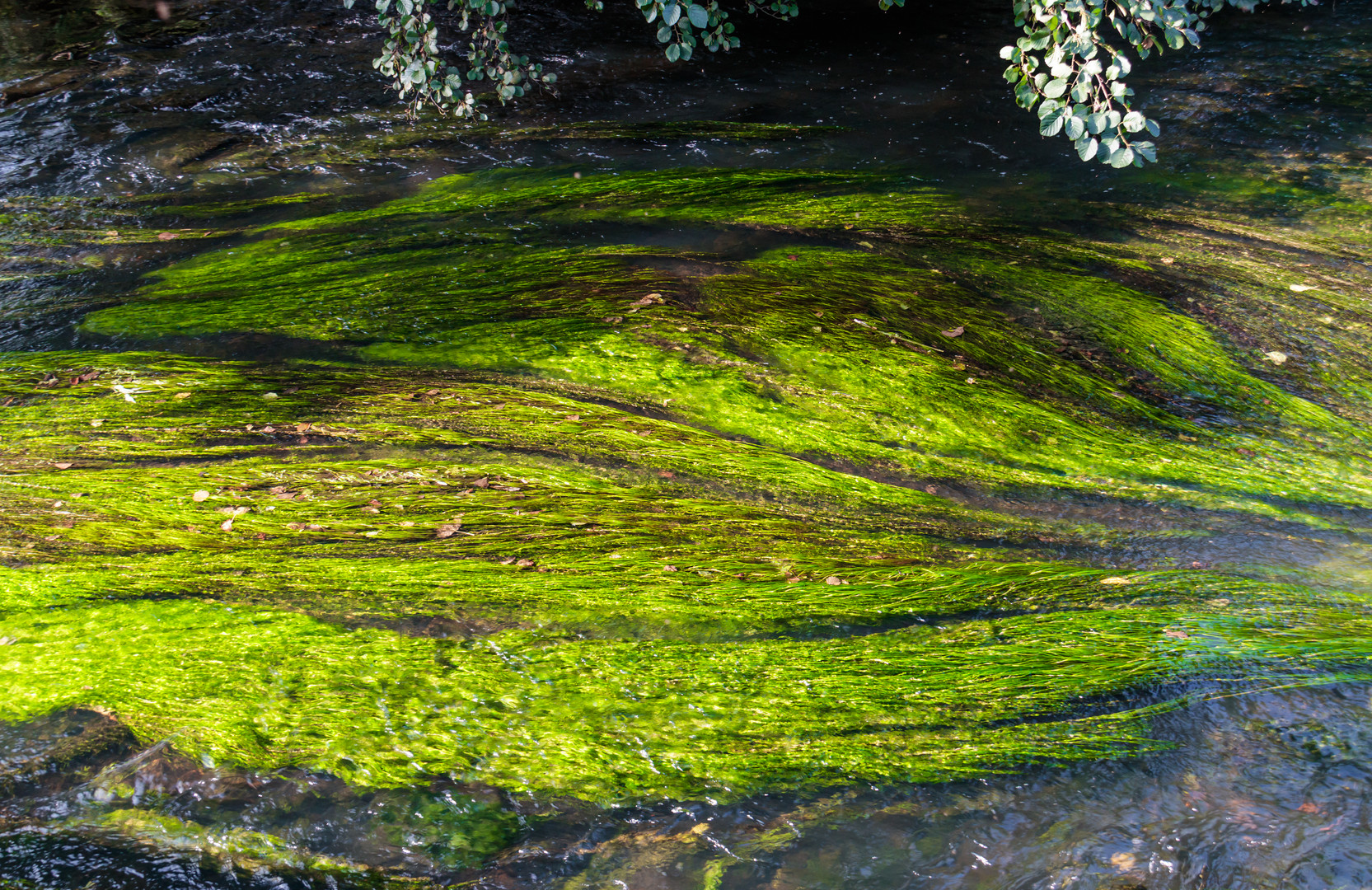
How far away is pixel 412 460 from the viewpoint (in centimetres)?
348

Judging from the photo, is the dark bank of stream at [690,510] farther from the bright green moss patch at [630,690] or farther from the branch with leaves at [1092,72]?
the branch with leaves at [1092,72]

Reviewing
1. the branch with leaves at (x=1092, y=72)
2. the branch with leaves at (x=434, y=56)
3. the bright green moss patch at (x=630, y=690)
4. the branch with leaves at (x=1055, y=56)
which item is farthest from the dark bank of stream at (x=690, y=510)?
the branch with leaves at (x=1092, y=72)

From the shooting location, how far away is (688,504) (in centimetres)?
327

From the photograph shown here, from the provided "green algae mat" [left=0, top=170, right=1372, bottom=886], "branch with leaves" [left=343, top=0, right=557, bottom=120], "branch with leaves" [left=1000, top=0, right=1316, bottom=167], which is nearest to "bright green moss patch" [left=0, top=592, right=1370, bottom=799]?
"green algae mat" [left=0, top=170, right=1372, bottom=886]

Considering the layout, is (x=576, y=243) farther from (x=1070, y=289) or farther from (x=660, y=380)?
(x=1070, y=289)

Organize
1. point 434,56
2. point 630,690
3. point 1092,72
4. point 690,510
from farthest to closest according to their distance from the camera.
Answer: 1. point 434,56
2. point 690,510
3. point 1092,72
4. point 630,690

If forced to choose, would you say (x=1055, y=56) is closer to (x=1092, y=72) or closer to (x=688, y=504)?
(x=1092, y=72)

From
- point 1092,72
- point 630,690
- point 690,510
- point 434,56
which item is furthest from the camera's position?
point 434,56

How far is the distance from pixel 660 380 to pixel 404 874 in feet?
7.69

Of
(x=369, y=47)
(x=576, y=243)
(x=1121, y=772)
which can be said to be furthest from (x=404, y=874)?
(x=369, y=47)

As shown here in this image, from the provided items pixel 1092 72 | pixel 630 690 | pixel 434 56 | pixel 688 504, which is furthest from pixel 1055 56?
pixel 434 56

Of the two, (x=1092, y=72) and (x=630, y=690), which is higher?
(x=1092, y=72)

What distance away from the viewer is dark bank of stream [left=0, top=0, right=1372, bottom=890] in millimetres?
2250

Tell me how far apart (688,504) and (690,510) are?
34 mm
